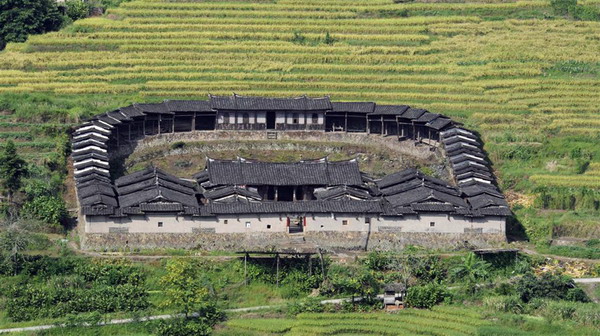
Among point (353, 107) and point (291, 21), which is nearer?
point (353, 107)

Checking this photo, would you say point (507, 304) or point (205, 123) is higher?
point (205, 123)

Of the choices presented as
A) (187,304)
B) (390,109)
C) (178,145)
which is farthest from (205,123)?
(187,304)

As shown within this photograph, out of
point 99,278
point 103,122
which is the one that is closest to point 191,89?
point 103,122

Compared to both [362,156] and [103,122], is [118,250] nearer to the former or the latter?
[103,122]

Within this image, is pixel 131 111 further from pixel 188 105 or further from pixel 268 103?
pixel 268 103

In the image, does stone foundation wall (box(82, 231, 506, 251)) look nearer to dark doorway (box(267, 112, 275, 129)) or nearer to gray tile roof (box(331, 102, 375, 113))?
gray tile roof (box(331, 102, 375, 113))

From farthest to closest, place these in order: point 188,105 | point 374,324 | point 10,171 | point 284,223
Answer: point 188,105
point 10,171
point 284,223
point 374,324

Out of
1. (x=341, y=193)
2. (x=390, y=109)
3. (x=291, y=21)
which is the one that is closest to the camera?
(x=341, y=193)

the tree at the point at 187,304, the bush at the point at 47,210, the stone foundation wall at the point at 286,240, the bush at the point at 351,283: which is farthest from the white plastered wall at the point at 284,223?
the tree at the point at 187,304
